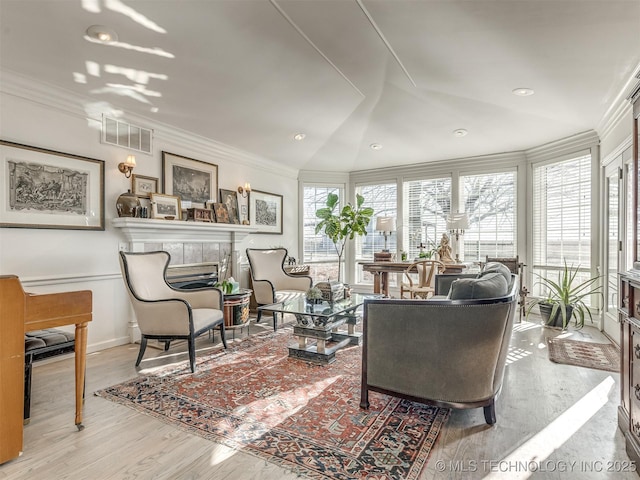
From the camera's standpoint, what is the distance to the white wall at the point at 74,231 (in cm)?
312

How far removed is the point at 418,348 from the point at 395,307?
278 mm

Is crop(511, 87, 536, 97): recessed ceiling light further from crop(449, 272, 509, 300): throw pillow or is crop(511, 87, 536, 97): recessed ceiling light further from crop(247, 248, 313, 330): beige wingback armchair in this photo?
crop(247, 248, 313, 330): beige wingback armchair

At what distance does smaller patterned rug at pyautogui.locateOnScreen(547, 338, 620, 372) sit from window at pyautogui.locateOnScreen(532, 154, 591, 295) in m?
1.41

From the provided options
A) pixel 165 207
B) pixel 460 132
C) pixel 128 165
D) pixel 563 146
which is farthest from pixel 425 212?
pixel 128 165

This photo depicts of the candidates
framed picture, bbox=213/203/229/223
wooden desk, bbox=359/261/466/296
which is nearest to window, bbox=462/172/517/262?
wooden desk, bbox=359/261/466/296

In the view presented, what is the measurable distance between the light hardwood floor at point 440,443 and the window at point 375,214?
443 centimetres

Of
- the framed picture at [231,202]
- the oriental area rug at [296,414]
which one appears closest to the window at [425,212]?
the framed picture at [231,202]

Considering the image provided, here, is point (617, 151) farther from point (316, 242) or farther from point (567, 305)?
point (316, 242)

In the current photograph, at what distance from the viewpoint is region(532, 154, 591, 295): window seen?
485 centimetres

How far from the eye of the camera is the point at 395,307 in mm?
2191

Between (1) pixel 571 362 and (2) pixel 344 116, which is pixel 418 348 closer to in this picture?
(1) pixel 571 362

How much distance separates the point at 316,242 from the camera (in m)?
7.12

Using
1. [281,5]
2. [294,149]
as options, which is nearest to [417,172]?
[294,149]

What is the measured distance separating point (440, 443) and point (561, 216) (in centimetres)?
458
